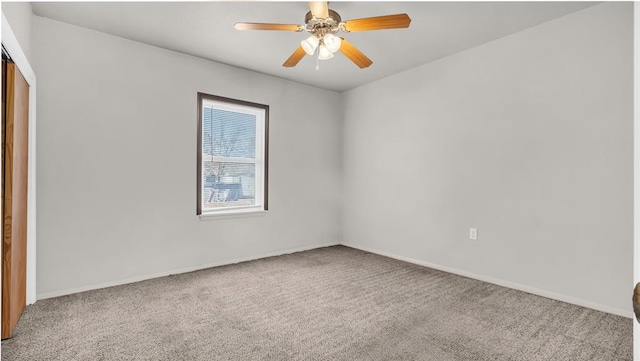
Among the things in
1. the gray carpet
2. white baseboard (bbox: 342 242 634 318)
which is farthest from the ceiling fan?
white baseboard (bbox: 342 242 634 318)

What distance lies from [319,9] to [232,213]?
260cm

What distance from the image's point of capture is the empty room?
2289 millimetres

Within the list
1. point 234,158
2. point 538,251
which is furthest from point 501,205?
point 234,158

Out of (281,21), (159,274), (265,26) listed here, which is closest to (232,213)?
(159,274)

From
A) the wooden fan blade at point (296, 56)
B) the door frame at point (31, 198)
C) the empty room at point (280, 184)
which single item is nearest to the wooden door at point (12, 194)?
the empty room at point (280, 184)

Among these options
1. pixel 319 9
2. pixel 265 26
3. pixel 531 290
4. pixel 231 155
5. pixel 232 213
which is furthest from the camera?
pixel 231 155

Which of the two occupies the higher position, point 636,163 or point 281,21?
point 281,21

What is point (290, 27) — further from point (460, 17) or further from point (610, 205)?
point (610, 205)

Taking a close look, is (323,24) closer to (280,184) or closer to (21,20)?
(21,20)

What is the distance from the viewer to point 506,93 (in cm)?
325

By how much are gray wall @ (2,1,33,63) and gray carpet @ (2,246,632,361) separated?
6.70ft

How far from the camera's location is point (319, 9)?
7.28ft

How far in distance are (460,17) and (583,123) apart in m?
1.34

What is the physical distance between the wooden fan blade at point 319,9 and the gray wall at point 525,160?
200cm
